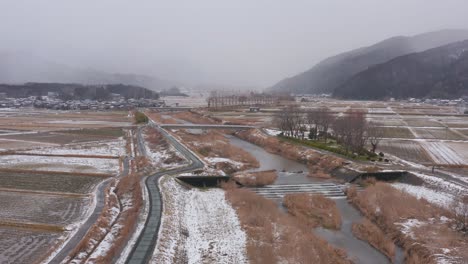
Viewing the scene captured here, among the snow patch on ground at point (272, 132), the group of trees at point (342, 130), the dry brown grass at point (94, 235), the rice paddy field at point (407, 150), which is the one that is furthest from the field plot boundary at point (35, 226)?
the snow patch on ground at point (272, 132)

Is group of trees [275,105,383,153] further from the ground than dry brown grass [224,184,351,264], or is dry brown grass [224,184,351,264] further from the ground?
group of trees [275,105,383,153]

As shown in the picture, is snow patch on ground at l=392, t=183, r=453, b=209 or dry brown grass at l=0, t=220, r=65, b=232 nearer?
dry brown grass at l=0, t=220, r=65, b=232

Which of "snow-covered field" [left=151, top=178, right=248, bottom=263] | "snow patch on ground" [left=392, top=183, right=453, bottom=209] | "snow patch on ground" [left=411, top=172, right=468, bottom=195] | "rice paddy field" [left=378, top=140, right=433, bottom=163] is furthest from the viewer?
"rice paddy field" [left=378, top=140, right=433, bottom=163]

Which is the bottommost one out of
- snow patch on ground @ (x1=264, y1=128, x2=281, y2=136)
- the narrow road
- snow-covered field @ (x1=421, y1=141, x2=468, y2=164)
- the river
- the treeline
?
the river

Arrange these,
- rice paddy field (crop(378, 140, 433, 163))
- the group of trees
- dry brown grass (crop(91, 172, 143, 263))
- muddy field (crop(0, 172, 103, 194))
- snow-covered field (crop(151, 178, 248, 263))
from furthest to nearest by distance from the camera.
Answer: the group of trees → rice paddy field (crop(378, 140, 433, 163)) → muddy field (crop(0, 172, 103, 194)) → snow-covered field (crop(151, 178, 248, 263)) → dry brown grass (crop(91, 172, 143, 263))

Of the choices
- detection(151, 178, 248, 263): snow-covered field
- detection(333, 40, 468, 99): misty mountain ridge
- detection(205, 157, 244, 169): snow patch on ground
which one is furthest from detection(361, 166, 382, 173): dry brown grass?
detection(333, 40, 468, 99): misty mountain ridge

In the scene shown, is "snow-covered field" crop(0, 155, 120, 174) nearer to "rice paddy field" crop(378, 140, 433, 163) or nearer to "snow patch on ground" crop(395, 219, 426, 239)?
"snow patch on ground" crop(395, 219, 426, 239)

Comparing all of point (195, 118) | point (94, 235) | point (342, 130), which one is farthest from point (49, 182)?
point (195, 118)

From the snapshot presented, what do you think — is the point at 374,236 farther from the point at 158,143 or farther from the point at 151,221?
the point at 158,143
